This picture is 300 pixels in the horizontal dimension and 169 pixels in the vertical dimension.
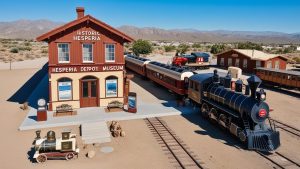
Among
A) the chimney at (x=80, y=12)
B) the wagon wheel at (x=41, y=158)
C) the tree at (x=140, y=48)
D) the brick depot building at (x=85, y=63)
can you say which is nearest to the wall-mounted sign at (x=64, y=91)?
the brick depot building at (x=85, y=63)

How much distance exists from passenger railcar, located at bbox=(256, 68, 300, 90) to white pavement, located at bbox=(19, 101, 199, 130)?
49.9 ft

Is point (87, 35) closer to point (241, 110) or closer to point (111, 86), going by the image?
point (111, 86)

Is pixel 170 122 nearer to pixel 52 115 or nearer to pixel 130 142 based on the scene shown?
pixel 130 142

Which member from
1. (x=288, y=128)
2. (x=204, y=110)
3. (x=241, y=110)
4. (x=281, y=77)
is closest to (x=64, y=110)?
(x=204, y=110)

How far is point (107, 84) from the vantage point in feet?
76.7

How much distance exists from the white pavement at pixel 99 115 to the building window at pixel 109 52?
4.22m

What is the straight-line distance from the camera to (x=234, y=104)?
1717 centimetres

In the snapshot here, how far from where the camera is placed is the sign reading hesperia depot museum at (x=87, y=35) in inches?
870

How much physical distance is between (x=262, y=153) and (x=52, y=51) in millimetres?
16560

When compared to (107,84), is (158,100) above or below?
below

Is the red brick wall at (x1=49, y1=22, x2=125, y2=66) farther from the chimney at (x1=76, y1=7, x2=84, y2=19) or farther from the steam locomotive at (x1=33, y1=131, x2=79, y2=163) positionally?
A: the steam locomotive at (x1=33, y1=131, x2=79, y2=163)

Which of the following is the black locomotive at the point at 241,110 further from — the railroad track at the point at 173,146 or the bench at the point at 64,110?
the bench at the point at 64,110

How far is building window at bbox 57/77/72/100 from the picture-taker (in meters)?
22.1

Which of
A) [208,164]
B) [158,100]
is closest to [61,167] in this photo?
[208,164]
